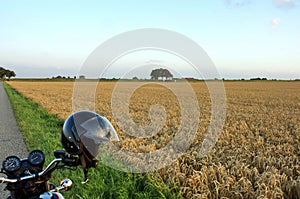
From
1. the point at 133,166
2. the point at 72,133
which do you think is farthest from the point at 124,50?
the point at 133,166

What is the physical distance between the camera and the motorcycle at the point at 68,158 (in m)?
1.68

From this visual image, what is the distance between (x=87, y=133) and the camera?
166cm

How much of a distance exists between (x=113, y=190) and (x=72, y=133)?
296 centimetres

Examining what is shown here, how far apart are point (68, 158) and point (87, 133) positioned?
0.30 m

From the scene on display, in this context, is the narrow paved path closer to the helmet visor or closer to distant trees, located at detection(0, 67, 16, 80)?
the helmet visor

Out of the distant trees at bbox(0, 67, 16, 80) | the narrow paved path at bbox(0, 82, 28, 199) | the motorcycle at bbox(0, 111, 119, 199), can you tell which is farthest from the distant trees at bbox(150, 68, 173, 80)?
the distant trees at bbox(0, 67, 16, 80)

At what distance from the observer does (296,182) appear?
4375mm

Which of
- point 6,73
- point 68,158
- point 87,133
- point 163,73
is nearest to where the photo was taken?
point 87,133

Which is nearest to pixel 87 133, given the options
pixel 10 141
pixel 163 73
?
pixel 163 73

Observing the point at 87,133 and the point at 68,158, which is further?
the point at 68,158

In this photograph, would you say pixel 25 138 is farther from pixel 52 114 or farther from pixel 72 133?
pixel 72 133

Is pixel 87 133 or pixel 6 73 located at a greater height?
pixel 87 133

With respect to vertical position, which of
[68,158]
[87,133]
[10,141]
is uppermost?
[87,133]

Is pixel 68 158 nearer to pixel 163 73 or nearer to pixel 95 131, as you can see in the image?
pixel 95 131
